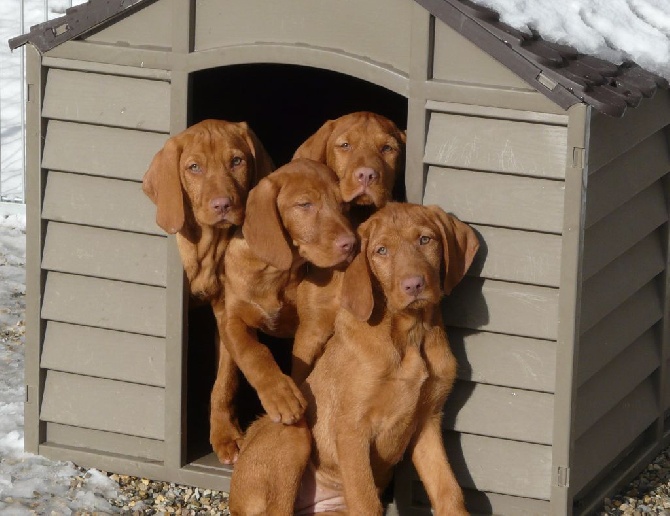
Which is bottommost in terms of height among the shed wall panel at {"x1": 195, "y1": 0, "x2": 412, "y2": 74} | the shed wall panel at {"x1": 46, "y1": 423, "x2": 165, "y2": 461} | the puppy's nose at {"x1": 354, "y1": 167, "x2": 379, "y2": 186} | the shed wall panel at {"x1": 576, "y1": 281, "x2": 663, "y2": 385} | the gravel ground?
the gravel ground

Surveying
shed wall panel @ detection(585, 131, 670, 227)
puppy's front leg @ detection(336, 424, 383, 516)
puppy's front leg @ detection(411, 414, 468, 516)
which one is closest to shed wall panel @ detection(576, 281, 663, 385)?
shed wall panel @ detection(585, 131, 670, 227)

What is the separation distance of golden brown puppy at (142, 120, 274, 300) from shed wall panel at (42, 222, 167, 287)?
0.96 ft

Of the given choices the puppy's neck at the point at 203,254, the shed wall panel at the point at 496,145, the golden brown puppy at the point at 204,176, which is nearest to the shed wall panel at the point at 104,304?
the puppy's neck at the point at 203,254

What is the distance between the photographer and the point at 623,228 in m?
5.63

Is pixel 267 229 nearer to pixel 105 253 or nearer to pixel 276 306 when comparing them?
pixel 276 306

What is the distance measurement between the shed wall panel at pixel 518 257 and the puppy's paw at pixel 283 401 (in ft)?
2.70

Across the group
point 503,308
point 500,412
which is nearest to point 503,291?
point 503,308

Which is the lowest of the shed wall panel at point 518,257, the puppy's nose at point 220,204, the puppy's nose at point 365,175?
the shed wall panel at point 518,257

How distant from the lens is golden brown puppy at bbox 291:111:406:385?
546cm

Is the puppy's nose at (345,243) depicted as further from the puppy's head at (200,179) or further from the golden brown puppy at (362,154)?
the puppy's head at (200,179)

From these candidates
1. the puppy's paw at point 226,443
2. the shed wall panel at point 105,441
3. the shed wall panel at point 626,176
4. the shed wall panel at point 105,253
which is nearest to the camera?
the shed wall panel at point 626,176

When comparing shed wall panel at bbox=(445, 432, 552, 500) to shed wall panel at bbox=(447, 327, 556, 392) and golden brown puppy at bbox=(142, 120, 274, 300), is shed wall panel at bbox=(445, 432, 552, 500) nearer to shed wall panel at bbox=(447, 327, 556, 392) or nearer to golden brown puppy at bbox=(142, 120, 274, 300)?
shed wall panel at bbox=(447, 327, 556, 392)

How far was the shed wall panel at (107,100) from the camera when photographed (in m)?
5.74

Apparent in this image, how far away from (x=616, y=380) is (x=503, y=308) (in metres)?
0.80
